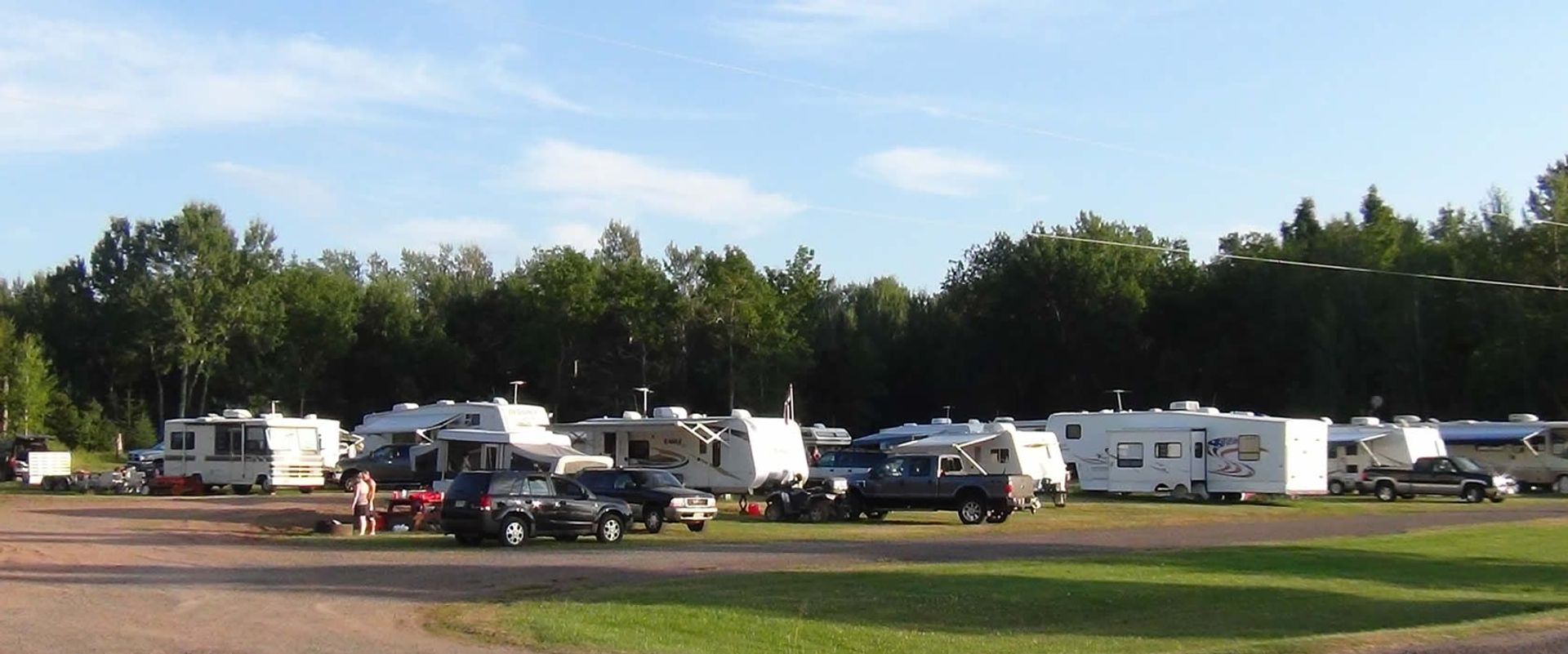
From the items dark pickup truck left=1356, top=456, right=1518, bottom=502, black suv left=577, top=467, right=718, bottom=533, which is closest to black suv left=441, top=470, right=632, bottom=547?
black suv left=577, top=467, right=718, bottom=533

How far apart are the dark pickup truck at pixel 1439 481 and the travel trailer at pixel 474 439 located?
2547 cm

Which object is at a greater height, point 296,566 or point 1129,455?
point 1129,455

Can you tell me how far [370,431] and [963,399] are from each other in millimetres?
43085

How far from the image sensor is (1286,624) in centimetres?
1830

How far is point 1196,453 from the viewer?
46531 mm

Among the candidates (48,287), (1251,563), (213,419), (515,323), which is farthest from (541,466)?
(48,287)

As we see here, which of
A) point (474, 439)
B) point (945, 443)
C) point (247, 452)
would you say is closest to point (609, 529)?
point (474, 439)

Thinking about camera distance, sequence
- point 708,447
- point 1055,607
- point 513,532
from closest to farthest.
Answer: point 1055,607
point 513,532
point 708,447

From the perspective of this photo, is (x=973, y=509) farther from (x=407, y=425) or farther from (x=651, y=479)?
(x=407, y=425)

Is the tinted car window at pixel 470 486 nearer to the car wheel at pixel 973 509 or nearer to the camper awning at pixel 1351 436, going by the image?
the car wheel at pixel 973 509

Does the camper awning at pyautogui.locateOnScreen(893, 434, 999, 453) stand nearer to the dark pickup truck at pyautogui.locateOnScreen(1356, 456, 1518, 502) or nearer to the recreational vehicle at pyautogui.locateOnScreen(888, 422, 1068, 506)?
the recreational vehicle at pyautogui.locateOnScreen(888, 422, 1068, 506)

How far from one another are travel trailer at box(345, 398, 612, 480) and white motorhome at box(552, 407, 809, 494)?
57.5 inches

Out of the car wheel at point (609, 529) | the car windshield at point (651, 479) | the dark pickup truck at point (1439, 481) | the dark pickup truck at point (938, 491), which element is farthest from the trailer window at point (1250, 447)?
the car wheel at point (609, 529)

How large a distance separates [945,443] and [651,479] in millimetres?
12650
